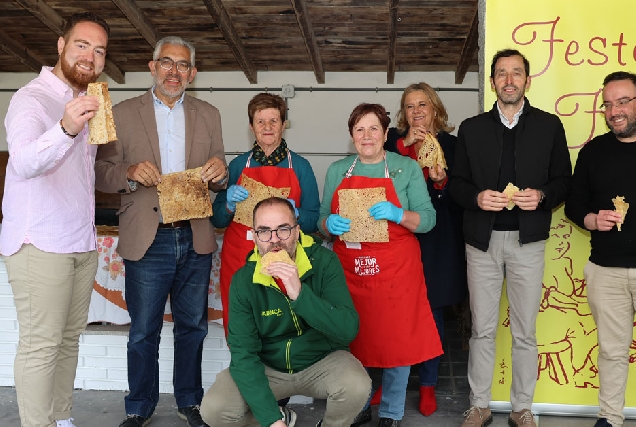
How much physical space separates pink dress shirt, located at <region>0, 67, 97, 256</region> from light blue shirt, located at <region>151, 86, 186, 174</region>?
53 cm

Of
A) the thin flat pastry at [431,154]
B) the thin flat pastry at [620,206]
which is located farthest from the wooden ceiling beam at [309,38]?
the thin flat pastry at [620,206]

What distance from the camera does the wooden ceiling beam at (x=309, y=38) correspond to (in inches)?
291

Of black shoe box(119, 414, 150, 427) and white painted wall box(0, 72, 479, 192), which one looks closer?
black shoe box(119, 414, 150, 427)

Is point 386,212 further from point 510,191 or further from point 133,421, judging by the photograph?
point 133,421

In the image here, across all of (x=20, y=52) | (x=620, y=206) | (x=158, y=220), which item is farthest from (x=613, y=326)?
(x=20, y=52)

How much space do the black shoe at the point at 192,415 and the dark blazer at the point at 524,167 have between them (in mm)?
1694

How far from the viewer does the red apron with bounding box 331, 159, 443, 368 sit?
313 centimetres

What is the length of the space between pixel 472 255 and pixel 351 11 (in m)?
5.30

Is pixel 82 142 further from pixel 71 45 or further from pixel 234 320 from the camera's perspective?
pixel 234 320

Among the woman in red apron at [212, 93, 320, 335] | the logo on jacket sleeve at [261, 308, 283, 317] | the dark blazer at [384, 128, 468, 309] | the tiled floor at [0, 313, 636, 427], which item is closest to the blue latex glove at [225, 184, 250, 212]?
the woman in red apron at [212, 93, 320, 335]

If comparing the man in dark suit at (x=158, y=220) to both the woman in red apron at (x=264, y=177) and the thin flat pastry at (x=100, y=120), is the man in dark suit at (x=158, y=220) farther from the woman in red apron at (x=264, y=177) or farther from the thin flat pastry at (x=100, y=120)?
the thin flat pastry at (x=100, y=120)

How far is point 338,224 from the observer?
3.08 meters

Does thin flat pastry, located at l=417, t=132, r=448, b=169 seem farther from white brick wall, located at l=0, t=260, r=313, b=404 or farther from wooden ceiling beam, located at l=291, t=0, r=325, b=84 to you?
wooden ceiling beam, located at l=291, t=0, r=325, b=84

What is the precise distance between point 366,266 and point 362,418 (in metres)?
0.84
